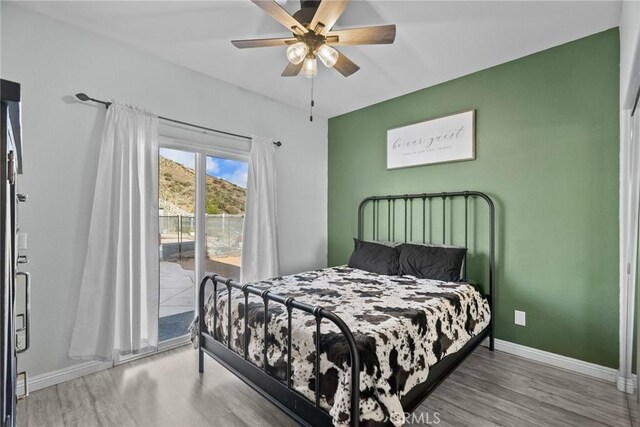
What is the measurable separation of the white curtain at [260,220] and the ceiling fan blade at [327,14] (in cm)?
177

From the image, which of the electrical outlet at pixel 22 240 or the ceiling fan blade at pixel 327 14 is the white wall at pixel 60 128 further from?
the ceiling fan blade at pixel 327 14

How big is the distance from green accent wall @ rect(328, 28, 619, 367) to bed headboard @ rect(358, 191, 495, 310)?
0.35 ft

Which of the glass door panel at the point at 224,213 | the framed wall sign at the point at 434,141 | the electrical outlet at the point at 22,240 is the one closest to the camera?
the electrical outlet at the point at 22,240

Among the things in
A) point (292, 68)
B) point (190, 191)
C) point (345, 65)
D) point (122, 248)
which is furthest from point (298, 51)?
point (122, 248)

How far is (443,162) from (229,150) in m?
2.30

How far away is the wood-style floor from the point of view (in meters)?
1.89

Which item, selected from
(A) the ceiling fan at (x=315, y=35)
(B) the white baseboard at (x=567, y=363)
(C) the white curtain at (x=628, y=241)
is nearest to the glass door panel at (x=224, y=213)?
(A) the ceiling fan at (x=315, y=35)

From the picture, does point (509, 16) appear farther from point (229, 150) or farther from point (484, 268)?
point (229, 150)

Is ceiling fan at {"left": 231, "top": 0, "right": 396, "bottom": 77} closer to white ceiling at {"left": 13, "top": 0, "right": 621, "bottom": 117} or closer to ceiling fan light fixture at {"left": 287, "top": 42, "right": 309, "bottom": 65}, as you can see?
ceiling fan light fixture at {"left": 287, "top": 42, "right": 309, "bottom": 65}

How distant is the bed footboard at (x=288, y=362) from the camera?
1.38 meters

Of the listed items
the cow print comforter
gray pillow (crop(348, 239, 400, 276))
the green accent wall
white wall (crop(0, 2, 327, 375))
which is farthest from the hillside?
the green accent wall

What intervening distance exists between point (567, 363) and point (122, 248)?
3716mm

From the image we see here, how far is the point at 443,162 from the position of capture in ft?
10.8

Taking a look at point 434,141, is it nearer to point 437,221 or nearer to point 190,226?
point 437,221
